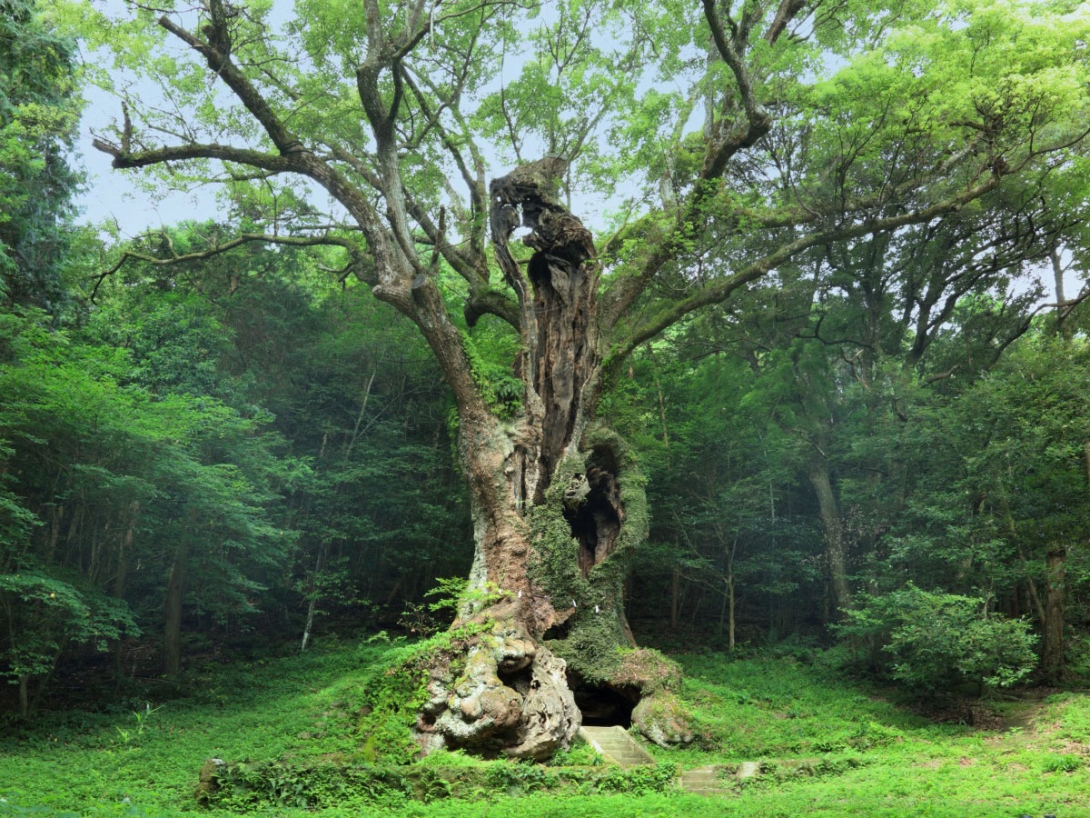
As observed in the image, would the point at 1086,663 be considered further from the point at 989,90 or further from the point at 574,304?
the point at 574,304

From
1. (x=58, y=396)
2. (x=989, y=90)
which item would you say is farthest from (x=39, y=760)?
(x=989, y=90)

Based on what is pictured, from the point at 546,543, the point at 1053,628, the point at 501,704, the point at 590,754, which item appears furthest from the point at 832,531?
A: the point at 501,704

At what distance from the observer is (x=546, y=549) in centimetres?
1122

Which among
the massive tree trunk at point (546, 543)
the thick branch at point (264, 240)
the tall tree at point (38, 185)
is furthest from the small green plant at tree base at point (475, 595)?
the tall tree at point (38, 185)

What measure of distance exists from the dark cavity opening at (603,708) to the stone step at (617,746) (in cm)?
137

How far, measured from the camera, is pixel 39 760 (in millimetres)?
7871

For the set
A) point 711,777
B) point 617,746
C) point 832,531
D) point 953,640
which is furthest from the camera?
point 832,531

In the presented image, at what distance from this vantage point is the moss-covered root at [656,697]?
9.58 meters

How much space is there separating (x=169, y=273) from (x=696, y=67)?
1252cm

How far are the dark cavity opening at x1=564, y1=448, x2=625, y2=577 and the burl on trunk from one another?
0.08 ft

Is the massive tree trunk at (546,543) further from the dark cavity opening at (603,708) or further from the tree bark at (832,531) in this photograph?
the tree bark at (832,531)

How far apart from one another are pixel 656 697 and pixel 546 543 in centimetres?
281

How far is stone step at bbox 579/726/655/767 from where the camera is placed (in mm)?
8719

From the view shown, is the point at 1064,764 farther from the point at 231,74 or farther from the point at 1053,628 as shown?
the point at 231,74
